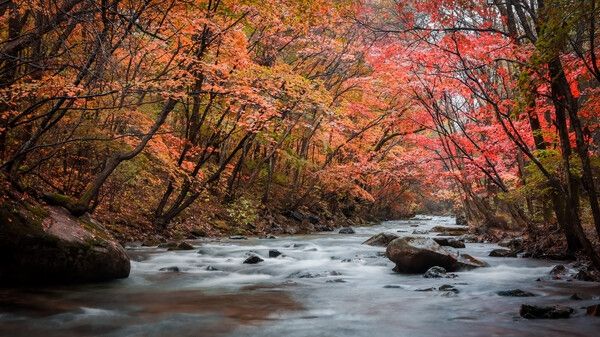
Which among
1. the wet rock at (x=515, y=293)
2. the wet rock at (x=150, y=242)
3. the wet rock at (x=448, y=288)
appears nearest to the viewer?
the wet rock at (x=515, y=293)

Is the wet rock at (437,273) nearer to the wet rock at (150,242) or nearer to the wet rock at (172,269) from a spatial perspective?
the wet rock at (172,269)

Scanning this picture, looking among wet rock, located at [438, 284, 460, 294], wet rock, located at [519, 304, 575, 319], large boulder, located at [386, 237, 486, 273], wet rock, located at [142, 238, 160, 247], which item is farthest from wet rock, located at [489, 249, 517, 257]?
wet rock, located at [142, 238, 160, 247]

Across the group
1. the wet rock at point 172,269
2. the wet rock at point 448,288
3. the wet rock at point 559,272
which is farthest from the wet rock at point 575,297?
the wet rock at point 172,269

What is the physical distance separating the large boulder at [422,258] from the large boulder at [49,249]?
561 centimetres

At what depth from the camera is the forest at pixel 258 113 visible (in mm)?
6473

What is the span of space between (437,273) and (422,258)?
46 cm

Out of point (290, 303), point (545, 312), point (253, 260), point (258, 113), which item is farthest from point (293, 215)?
point (545, 312)

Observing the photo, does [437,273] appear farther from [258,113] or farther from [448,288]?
[258,113]

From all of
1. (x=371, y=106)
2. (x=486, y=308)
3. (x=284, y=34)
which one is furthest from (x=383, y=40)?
(x=486, y=308)

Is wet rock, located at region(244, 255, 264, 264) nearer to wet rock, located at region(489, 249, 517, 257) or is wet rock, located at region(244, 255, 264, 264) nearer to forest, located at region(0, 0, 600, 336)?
forest, located at region(0, 0, 600, 336)

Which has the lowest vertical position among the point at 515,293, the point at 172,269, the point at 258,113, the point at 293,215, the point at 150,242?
the point at 515,293

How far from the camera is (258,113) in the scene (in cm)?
1341

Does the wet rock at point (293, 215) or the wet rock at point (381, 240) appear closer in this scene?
the wet rock at point (381, 240)

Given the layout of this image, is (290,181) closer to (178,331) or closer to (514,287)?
(514,287)
